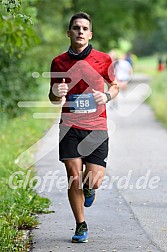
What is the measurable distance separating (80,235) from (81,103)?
4.13ft

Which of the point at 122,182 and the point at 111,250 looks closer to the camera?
the point at 111,250

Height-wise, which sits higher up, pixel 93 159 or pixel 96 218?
pixel 93 159

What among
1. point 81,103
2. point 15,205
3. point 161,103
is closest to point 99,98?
point 81,103

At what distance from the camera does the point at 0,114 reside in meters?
17.8

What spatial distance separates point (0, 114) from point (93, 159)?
10599 mm

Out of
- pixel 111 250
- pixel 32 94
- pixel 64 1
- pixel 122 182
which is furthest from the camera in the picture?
pixel 64 1

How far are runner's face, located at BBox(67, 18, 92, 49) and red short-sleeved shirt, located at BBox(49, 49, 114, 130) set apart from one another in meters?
0.13

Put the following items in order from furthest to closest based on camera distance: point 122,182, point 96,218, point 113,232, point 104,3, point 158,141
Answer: point 104,3 → point 158,141 → point 122,182 → point 96,218 → point 113,232

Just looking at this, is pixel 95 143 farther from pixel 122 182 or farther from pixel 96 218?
pixel 122 182

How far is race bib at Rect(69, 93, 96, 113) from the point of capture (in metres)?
7.26

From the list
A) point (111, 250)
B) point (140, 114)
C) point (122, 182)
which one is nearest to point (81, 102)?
point (111, 250)

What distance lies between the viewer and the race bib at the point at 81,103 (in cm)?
726

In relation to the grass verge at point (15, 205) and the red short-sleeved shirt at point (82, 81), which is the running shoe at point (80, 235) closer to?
the grass verge at point (15, 205)

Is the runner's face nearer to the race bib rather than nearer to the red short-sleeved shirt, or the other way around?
the red short-sleeved shirt
